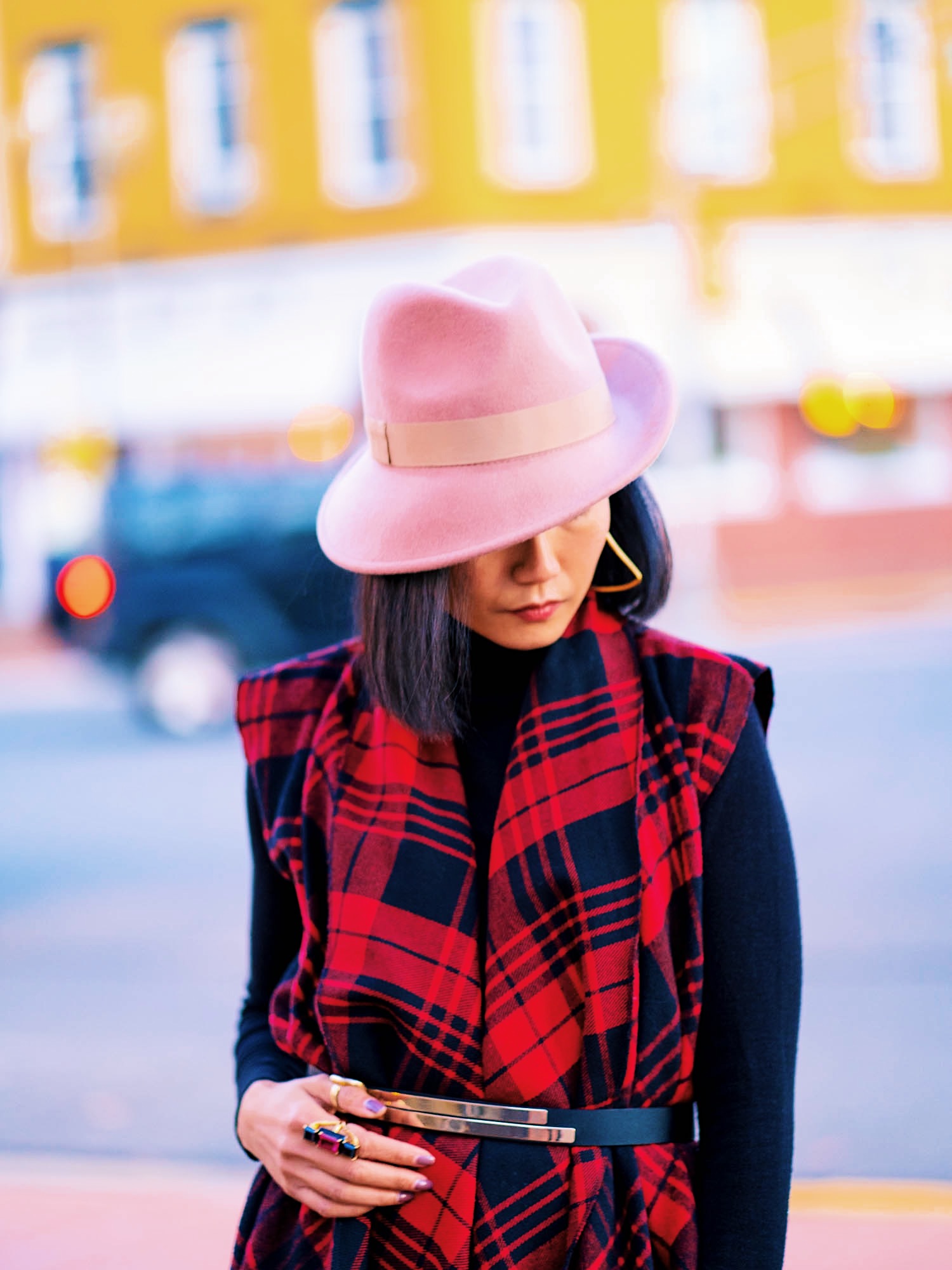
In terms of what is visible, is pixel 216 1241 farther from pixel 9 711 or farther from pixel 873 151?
pixel 873 151

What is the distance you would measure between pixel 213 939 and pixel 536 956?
13.7 feet

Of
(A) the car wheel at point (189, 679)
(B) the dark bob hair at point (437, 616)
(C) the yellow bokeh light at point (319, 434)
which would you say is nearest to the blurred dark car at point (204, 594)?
(A) the car wheel at point (189, 679)

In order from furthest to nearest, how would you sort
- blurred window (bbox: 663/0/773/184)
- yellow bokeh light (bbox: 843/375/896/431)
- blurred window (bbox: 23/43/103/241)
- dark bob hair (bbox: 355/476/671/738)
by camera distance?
blurred window (bbox: 23/43/103/241) → yellow bokeh light (bbox: 843/375/896/431) → blurred window (bbox: 663/0/773/184) → dark bob hair (bbox: 355/476/671/738)

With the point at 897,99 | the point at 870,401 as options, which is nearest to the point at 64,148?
the point at 897,99

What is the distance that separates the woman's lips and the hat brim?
77mm

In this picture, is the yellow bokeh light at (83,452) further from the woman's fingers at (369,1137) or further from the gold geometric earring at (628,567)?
the woman's fingers at (369,1137)

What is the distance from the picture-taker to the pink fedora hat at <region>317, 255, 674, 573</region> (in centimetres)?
134

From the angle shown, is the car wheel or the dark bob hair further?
the car wheel

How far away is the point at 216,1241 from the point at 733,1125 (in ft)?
6.09

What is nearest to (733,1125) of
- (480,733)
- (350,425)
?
(480,733)

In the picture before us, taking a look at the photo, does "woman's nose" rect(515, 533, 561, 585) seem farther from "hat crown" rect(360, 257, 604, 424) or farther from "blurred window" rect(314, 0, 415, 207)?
"blurred window" rect(314, 0, 415, 207)

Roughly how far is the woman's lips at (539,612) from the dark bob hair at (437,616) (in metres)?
0.07

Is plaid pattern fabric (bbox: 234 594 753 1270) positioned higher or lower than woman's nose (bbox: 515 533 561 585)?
lower

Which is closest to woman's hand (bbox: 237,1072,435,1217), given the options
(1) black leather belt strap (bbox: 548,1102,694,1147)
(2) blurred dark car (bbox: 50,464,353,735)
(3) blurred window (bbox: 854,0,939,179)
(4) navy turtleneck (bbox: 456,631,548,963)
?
(1) black leather belt strap (bbox: 548,1102,694,1147)
